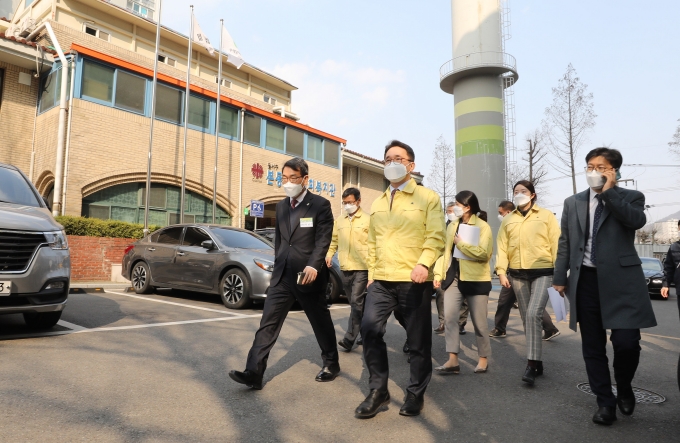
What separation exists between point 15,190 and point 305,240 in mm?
4337

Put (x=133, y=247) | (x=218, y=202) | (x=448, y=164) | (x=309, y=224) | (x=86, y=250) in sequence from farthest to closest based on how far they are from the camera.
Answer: (x=448, y=164) < (x=218, y=202) < (x=86, y=250) < (x=133, y=247) < (x=309, y=224)

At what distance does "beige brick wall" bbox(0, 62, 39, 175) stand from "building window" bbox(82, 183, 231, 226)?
301cm

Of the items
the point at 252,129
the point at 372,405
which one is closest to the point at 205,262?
the point at 372,405

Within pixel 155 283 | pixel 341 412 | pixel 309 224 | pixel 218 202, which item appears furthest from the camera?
pixel 218 202

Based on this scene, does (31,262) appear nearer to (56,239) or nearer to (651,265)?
(56,239)

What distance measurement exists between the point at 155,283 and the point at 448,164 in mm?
26692

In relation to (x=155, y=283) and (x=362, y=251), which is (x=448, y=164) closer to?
(x=155, y=283)

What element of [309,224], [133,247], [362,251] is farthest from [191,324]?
[133,247]

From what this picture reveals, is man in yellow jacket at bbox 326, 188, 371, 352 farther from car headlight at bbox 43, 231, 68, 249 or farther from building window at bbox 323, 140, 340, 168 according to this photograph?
building window at bbox 323, 140, 340, 168

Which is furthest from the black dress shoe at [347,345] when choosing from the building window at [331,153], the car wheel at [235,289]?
the building window at [331,153]

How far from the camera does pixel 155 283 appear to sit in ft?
32.7

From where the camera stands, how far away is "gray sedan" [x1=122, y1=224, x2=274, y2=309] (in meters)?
8.42

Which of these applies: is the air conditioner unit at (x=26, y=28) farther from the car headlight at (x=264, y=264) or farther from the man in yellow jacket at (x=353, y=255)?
the man in yellow jacket at (x=353, y=255)

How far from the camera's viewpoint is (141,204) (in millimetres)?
16984
